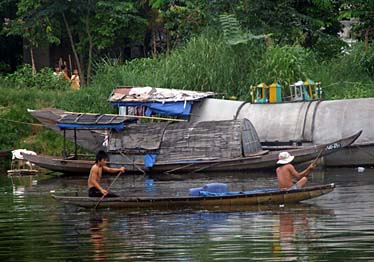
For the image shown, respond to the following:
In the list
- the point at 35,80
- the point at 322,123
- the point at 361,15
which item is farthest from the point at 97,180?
the point at 361,15

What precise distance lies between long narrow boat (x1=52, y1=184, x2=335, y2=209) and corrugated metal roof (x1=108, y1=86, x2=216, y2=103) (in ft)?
40.5

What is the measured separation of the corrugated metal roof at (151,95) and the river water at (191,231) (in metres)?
7.59

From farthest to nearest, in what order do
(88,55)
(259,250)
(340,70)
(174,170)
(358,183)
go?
(88,55), (340,70), (174,170), (358,183), (259,250)

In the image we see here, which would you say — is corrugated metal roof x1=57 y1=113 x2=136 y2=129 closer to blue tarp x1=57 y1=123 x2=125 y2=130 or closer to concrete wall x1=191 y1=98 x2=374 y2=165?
blue tarp x1=57 y1=123 x2=125 y2=130

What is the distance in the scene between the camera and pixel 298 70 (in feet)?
119

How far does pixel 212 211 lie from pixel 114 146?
12.1 metres

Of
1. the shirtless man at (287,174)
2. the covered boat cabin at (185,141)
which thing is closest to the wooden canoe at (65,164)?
the covered boat cabin at (185,141)

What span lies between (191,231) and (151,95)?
613 inches

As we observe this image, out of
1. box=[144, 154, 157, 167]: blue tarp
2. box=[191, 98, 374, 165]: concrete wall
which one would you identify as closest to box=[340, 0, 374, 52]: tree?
box=[191, 98, 374, 165]: concrete wall

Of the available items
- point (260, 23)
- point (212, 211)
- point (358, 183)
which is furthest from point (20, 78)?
point (212, 211)

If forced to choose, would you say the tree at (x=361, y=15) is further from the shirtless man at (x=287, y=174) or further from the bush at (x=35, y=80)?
the shirtless man at (x=287, y=174)

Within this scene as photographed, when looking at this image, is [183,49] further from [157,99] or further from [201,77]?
[157,99]

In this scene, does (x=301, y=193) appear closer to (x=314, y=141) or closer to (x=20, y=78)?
(x=314, y=141)

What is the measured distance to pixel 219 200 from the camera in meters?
22.1
